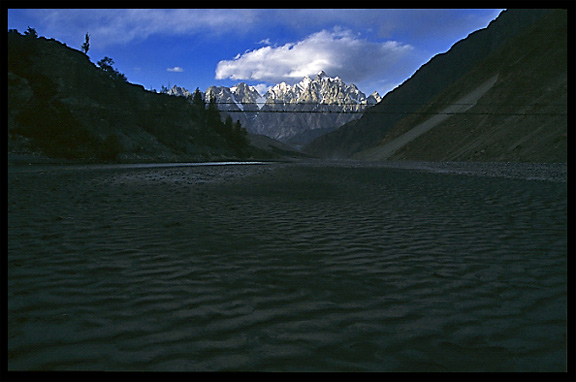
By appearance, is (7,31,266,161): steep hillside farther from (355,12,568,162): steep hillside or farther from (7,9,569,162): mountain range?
(355,12,568,162): steep hillside

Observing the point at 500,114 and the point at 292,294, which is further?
the point at 500,114

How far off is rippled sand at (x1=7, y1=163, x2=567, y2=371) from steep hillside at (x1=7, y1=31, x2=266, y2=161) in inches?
2282

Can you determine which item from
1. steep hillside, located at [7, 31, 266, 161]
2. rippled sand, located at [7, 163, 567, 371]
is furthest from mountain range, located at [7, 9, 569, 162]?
rippled sand, located at [7, 163, 567, 371]

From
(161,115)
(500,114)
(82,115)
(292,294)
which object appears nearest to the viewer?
(292,294)

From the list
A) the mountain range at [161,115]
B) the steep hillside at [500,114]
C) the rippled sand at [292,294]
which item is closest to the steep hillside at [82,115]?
the mountain range at [161,115]

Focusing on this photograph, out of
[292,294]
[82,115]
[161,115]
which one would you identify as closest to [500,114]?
[161,115]

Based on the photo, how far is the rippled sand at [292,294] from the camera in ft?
11.9

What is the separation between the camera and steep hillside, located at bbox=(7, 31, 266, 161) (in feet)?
206

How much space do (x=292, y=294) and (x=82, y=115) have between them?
8148cm

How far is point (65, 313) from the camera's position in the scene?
477cm

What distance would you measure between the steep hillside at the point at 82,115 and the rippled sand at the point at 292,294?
190 feet

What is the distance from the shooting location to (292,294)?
18.0 ft

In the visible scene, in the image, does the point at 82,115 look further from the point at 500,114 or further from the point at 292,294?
the point at 500,114
